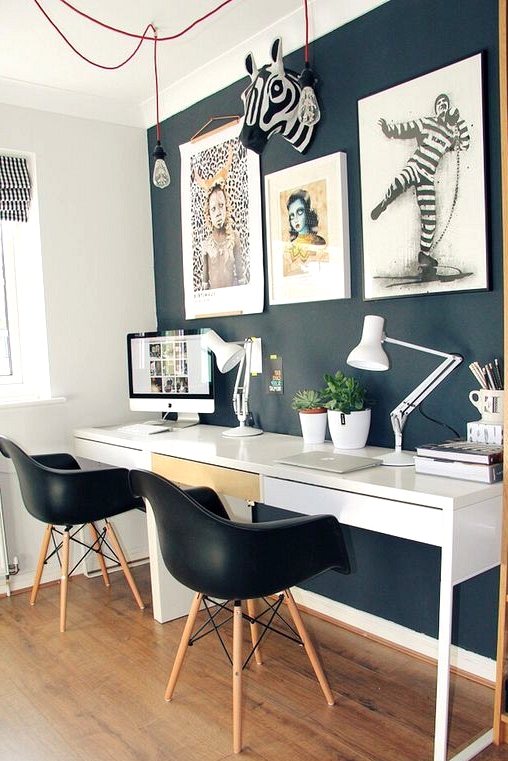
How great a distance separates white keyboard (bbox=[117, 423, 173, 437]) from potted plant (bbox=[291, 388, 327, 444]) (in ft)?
2.59

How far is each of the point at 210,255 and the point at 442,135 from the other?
1.34 metres

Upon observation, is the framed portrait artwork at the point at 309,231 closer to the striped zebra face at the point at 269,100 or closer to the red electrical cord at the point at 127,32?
the striped zebra face at the point at 269,100

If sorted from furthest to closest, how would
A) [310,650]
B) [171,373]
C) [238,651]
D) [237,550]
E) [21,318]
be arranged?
[21,318] < [171,373] < [310,650] < [238,651] < [237,550]

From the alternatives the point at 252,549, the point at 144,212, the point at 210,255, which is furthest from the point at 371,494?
the point at 144,212

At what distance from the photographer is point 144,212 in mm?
3613

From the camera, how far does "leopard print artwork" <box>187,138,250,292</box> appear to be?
2.97 m

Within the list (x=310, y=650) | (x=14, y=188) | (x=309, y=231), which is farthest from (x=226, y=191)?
(x=310, y=650)

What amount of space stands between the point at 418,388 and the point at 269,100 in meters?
1.17

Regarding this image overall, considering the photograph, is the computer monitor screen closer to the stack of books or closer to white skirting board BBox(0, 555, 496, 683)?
white skirting board BBox(0, 555, 496, 683)

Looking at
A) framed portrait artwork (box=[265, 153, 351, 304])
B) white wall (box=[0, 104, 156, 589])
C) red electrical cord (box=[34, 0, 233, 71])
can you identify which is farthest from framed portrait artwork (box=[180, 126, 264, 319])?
red electrical cord (box=[34, 0, 233, 71])

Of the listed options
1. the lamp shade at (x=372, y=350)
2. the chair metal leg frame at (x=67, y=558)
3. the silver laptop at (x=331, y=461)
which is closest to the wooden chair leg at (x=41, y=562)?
the chair metal leg frame at (x=67, y=558)

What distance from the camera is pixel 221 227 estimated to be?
3109 millimetres

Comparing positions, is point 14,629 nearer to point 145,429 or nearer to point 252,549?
point 145,429

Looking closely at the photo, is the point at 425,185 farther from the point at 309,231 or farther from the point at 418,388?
the point at 418,388
